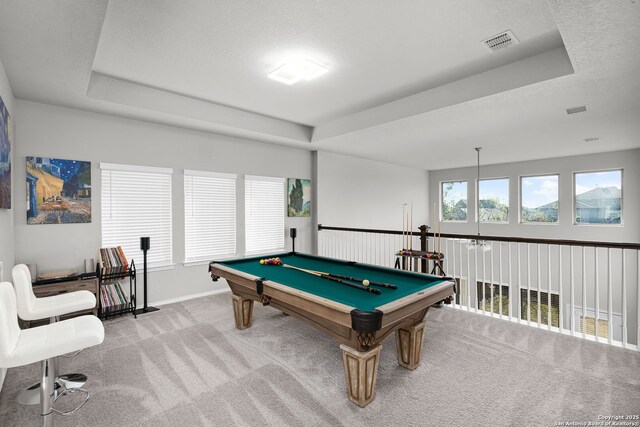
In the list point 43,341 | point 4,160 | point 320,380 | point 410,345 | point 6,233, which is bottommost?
point 320,380

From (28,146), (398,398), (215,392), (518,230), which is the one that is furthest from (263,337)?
(518,230)

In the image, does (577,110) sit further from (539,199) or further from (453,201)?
(453,201)

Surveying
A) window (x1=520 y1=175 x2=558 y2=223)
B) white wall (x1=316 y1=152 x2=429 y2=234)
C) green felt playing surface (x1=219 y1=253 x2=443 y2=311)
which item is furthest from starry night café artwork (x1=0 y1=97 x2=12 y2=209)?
window (x1=520 y1=175 x2=558 y2=223)

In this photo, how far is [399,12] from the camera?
2.25 meters

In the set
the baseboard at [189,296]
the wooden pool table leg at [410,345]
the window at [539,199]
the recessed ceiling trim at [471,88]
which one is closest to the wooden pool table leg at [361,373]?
the wooden pool table leg at [410,345]

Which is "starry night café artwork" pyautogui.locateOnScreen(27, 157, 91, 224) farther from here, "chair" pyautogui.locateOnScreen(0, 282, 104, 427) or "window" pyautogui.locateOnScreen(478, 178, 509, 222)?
"window" pyautogui.locateOnScreen(478, 178, 509, 222)

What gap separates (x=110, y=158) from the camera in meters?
3.91

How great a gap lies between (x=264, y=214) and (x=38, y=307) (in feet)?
11.4

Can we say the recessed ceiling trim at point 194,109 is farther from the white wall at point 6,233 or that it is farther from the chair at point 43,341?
the chair at point 43,341

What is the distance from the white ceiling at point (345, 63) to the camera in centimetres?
215

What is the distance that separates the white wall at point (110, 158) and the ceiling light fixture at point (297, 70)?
7.06ft

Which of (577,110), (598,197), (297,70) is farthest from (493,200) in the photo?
(297,70)

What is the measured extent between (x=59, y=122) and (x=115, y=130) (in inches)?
22.3

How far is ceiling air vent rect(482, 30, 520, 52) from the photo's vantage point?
8.30 feet
